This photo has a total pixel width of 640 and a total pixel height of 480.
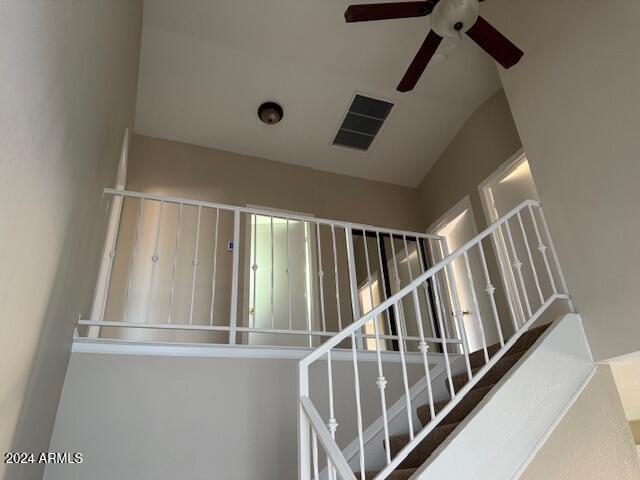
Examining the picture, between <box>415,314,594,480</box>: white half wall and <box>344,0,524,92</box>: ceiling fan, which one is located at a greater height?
<box>344,0,524,92</box>: ceiling fan

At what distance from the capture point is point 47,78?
1397 millimetres

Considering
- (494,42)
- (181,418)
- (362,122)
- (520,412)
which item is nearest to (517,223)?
(494,42)

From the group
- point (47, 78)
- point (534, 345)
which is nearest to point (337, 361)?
point (534, 345)

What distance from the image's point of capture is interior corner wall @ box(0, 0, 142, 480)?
1193 mm

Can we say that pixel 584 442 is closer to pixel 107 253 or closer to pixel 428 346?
pixel 428 346

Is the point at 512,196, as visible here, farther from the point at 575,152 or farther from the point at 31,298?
the point at 31,298

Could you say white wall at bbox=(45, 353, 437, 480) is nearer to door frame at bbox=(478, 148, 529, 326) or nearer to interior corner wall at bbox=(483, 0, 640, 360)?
interior corner wall at bbox=(483, 0, 640, 360)

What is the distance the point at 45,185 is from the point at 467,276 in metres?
4.00

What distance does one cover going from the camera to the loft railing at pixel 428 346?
1.84 meters

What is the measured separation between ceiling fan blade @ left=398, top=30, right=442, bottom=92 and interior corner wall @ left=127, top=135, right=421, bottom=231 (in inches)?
88.3

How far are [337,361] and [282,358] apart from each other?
1.27 ft

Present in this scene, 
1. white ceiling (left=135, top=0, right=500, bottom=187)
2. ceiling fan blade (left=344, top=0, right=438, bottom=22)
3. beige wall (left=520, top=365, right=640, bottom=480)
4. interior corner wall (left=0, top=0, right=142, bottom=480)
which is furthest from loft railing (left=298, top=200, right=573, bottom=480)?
white ceiling (left=135, top=0, right=500, bottom=187)

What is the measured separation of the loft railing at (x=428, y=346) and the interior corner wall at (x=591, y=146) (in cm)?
18

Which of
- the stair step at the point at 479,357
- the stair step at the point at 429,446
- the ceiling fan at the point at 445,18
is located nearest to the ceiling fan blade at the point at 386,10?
the ceiling fan at the point at 445,18
